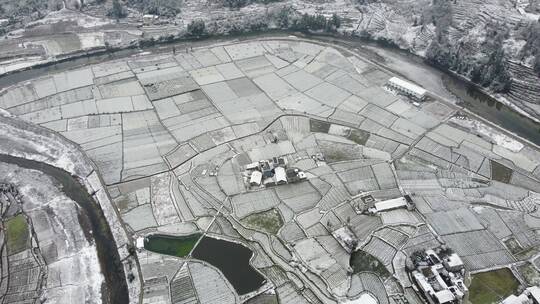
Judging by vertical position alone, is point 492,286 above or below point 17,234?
above

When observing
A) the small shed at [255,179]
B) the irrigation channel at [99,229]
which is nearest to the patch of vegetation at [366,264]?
the small shed at [255,179]

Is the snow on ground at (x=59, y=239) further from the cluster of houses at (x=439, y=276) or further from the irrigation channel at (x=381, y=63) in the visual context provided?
the cluster of houses at (x=439, y=276)

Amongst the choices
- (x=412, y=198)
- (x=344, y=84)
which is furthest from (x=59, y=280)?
(x=344, y=84)

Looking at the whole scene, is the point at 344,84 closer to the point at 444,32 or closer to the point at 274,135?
the point at 274,135

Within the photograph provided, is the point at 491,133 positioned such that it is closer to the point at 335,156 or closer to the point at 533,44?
the point at 335,156

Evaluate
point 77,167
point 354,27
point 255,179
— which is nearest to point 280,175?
point 255,179

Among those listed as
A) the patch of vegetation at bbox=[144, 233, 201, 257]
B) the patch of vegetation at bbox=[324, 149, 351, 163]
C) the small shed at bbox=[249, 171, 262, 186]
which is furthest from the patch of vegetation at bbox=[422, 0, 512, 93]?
the patch of vegetation at bbox=[144, 233, 201, 257]
